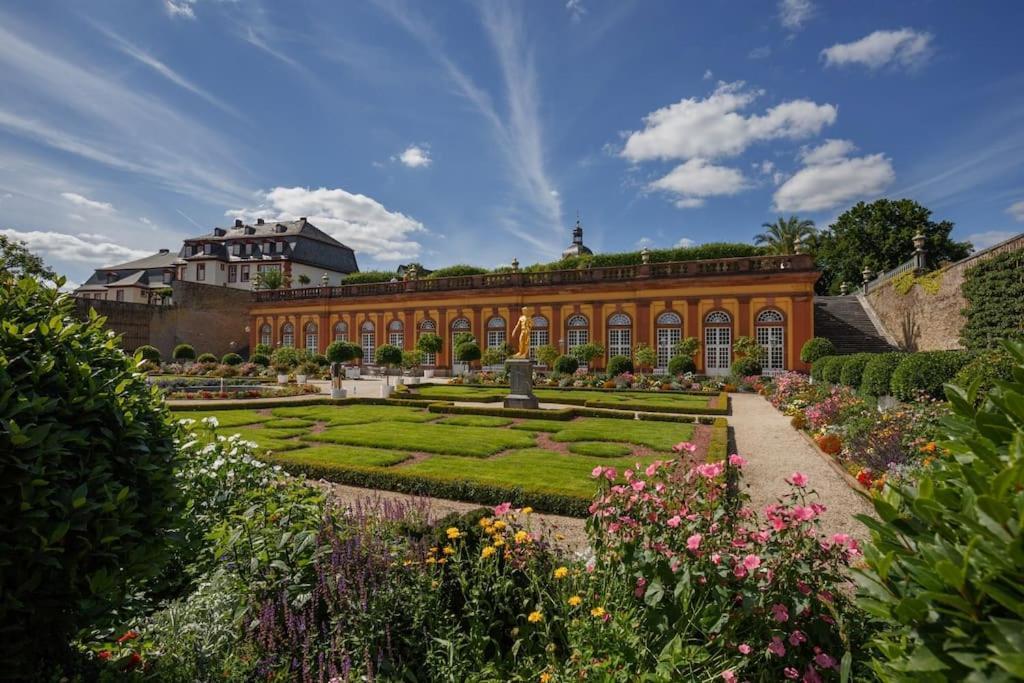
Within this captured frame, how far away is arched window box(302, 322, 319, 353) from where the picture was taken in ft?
130

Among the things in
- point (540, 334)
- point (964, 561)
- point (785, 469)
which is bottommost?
point (785, 469)

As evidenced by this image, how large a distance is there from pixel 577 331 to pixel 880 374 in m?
19.6

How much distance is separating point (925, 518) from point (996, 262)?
18.4m

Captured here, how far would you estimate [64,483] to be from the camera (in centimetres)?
220

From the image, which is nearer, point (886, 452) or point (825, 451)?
point (886, 452)

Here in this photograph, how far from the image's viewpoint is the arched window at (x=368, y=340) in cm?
3778

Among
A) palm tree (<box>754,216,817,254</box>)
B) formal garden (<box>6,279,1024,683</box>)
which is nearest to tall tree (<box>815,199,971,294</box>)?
palm tree (<box>754,216,817,254</box>)

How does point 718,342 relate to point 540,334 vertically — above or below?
below

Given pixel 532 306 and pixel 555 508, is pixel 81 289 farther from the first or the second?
pixel 555 508

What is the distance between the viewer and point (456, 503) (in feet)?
22.4

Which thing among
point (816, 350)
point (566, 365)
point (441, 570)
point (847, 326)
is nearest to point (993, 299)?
point (816, 350)

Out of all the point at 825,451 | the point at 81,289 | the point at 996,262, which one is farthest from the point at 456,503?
the point at 81,289

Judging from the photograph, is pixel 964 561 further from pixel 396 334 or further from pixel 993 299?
pixel 396 334

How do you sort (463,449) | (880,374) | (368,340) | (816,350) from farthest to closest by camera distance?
1. (368,340)
2. (816,350)
3. (880,374)
4. (463,449)
